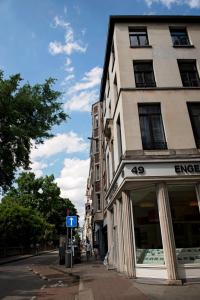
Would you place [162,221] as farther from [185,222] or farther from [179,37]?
[179,37]

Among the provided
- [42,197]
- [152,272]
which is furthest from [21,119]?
[42,197]

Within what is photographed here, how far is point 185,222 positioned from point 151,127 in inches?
188

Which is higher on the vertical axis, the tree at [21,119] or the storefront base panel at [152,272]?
the tree at [21,119]

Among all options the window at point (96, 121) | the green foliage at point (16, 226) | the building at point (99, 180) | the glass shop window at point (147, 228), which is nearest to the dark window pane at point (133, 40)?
the glass shop window at point (147, 228)

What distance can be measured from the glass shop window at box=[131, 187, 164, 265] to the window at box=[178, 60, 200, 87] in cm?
625

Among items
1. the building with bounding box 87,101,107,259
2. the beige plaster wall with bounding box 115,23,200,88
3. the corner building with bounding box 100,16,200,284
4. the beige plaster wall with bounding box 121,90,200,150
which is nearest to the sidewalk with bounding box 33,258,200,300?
the corner building with bounding box 100,16,200,284

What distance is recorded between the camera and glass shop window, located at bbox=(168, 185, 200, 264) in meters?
11.0

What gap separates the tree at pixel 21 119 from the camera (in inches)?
896

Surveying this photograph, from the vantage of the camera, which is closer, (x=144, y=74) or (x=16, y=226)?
(x=144, y=74)

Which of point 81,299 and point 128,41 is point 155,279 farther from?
point 128,41

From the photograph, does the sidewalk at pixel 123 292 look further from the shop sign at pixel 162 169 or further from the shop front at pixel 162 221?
the shop sign at pixel 162 169

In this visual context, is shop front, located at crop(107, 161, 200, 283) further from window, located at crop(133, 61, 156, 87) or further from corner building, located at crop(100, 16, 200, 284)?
window, located at crop(133, 61, 156, 87)

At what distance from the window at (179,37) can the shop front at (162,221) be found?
7873 millimetres

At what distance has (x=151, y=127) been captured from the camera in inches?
510
